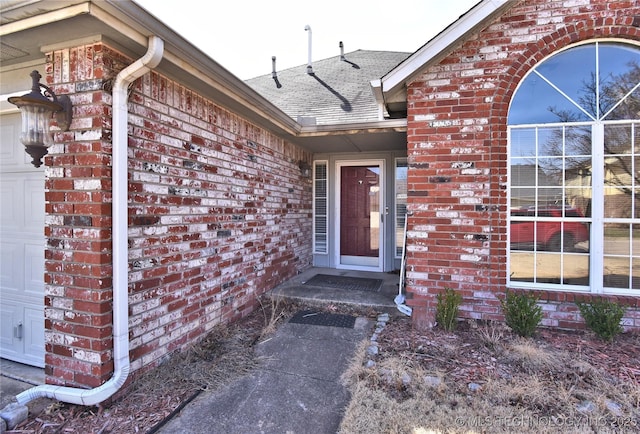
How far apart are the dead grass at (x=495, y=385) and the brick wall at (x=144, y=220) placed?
174 cm

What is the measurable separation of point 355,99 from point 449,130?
8.85 ft

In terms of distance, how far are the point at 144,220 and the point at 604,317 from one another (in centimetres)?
441

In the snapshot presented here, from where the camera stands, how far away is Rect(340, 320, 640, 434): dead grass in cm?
214

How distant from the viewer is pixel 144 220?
2639mm

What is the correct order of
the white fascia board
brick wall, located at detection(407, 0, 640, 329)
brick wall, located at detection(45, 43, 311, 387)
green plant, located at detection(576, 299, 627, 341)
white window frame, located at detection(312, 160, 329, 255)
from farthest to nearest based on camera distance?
white window frame, located at detection(312, 160, 329, 255), brick wall, located at detection(407, 0, 640, 329), the white fascia board, green plant, located at detection(576, 299, 627, 341), brick wall, located at detection(45, 43, 311, 387)

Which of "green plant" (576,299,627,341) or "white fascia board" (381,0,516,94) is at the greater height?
"white fascia board" (381,0,516,94)

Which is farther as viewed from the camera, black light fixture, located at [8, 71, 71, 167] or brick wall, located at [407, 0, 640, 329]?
brick wall, located at [407, 0, 640, 329]

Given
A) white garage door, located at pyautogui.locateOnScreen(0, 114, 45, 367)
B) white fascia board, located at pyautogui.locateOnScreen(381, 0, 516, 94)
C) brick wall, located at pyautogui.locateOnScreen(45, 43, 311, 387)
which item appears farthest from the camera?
white fascia board, located at pyautogui.locateOnScreen(381, 0, 516, 94)

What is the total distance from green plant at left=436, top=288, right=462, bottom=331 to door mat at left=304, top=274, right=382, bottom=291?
1.48 meters

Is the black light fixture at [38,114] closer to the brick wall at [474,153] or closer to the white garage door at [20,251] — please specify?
the white garage door at [20,251]

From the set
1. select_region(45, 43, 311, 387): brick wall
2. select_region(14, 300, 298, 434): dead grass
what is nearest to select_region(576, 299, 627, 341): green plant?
select_region(14, 300, 298, 434): dead grass

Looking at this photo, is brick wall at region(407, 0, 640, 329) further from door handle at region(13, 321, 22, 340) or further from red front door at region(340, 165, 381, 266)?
door handle at region(13, 321, 22, 340)

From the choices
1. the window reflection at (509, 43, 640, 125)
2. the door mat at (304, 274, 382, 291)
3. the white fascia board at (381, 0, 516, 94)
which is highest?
the white fascia board at (381, 0, 516, 94)

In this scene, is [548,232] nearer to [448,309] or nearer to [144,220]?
[448,309]
